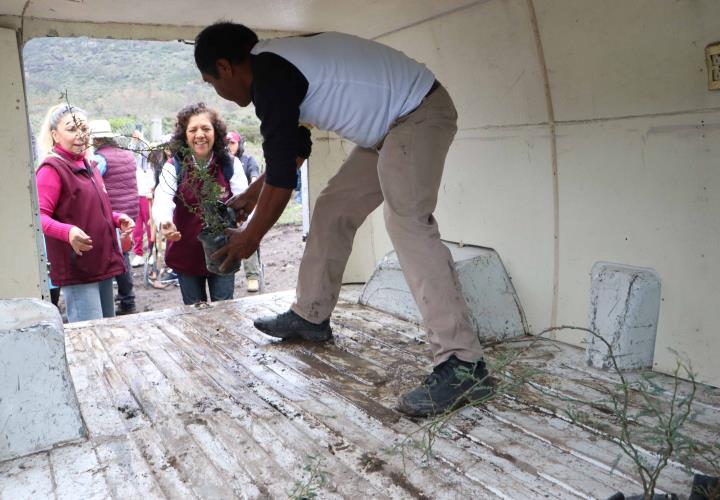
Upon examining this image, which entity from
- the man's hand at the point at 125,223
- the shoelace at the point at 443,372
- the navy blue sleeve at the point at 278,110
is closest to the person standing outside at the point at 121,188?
the man's hand at the point at 125,223

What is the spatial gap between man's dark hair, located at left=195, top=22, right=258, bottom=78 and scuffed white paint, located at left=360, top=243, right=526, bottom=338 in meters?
1.80

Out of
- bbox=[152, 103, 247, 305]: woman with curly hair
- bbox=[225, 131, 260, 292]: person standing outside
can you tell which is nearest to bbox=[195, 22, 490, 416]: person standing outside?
bbox=[152, 103, 247, 305]: woman with curly hair

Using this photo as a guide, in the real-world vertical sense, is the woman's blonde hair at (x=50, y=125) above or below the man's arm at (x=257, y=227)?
above

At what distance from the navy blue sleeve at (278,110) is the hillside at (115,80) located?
71.2ft

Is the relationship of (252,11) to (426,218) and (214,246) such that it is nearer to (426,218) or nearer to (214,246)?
(214,246)

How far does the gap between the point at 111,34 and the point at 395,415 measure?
3.35 metres

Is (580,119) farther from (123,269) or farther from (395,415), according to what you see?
(123,269)

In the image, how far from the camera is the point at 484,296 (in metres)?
3.86

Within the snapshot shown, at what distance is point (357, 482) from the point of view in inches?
83.9

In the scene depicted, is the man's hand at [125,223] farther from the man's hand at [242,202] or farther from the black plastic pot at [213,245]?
the black plastic pot at [213,245]

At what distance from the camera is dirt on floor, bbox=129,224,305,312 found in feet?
26.6

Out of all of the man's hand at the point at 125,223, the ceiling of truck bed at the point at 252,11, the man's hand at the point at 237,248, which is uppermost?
the ceiling of truck bed at the point at 252,11

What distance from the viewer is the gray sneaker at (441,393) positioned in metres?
2.62

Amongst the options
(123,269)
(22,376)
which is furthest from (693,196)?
(123,269)
